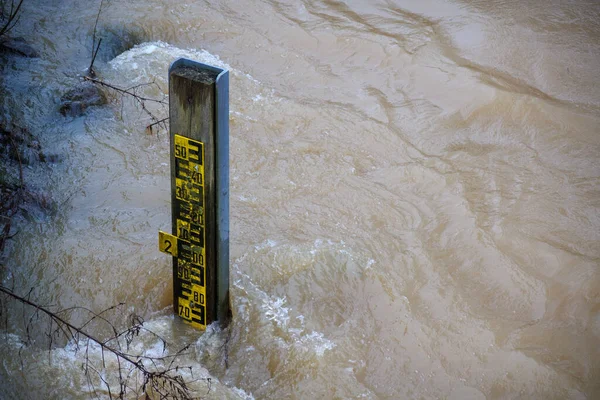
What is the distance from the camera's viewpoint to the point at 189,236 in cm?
304

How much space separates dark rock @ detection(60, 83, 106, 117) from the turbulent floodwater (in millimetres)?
79

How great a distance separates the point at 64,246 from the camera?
3.82 metres

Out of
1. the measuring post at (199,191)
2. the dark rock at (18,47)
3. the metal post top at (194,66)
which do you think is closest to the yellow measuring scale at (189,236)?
the measuring post at (199,191)

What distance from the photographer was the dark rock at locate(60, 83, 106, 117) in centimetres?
493

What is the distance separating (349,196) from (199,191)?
176 centimetres

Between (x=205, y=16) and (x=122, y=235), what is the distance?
3.10 metres

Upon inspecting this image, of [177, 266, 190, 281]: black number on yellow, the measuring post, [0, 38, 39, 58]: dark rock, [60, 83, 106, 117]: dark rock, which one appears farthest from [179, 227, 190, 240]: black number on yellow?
[0, 38, 39, 58]: dark rock

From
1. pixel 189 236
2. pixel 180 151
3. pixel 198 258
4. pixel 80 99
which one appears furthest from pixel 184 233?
pixel 80 99

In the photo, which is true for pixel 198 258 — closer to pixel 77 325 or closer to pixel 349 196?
pixel 77 325

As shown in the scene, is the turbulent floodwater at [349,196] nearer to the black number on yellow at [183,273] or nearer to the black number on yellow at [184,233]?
the black number on yellow at [183,273]

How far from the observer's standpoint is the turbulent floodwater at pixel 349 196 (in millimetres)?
3371

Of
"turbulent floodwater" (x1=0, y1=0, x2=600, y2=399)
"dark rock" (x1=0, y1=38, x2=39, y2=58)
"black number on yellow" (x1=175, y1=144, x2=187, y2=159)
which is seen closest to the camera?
"black number on yellow" (x1=175, y1=144, x2=187, y2=159)

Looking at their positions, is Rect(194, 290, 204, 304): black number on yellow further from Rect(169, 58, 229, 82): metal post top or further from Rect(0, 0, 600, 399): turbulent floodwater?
Rect(169, 58, 229, 82): metal post top

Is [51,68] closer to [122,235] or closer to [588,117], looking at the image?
[122,235]
